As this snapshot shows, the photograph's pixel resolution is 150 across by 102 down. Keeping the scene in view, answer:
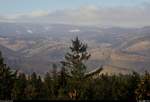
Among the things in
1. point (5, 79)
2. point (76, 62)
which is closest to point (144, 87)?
point (5, 79)

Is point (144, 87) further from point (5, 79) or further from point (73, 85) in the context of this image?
point (73, 85)

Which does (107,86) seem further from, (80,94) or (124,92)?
(80,94)

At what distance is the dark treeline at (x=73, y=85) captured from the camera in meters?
54.8

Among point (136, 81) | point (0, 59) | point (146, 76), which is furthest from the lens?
point (136, 81)

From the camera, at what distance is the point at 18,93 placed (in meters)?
93.8

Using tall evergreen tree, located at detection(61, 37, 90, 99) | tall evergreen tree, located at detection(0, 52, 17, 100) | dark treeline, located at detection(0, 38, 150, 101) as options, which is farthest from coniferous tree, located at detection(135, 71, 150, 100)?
tall evergreen tree, located at detection(61, 37, 90, 99)

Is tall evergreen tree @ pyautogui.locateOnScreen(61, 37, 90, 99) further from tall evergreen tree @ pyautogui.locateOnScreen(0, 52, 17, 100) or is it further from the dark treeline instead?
tall evergreen tree @ pyautogui.locateOnScreen(0, 52, 17, 100)

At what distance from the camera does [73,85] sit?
54688mm

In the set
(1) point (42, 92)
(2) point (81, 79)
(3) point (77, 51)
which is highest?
(3) point (77, 51)

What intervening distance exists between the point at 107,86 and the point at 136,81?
18361 millimetres

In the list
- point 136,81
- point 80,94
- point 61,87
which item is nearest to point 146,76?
point 136,81

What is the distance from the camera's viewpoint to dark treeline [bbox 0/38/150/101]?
54844mm

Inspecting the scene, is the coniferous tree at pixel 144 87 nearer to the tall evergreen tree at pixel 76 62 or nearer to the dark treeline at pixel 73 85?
the dark treeline at pixel 73 85

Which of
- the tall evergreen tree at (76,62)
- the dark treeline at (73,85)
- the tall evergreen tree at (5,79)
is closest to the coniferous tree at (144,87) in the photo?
the dark treeline at (73,85)
